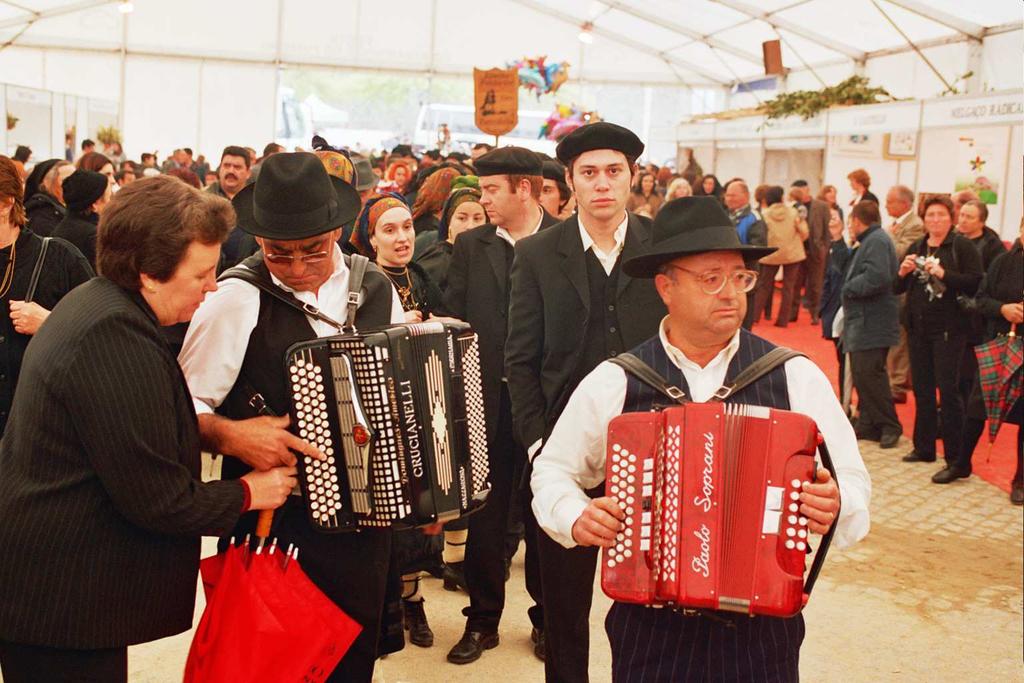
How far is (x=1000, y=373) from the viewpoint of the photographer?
264 inches

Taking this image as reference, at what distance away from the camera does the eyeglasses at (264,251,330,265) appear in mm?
2871

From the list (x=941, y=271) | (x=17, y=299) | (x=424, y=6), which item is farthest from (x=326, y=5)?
(x=17, y=299)

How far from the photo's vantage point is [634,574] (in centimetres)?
228

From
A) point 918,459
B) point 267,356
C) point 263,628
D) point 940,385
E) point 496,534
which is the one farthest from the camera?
point 918,459

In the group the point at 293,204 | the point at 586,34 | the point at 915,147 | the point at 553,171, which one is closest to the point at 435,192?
the point at 553,171

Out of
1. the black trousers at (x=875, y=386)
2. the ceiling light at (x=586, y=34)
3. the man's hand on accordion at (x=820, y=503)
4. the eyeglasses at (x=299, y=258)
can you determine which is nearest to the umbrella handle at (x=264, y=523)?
the eyeglasses at (x=299, y=258)

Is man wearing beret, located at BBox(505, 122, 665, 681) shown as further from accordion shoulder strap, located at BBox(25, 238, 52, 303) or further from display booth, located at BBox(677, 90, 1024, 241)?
display booth, located at BBox(677, 90, 1024, 241)

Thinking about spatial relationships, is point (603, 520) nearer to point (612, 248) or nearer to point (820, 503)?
point (820, 503)

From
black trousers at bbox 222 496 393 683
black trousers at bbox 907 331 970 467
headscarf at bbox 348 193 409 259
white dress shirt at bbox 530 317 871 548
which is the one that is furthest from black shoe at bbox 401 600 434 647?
black trousers at bbox 907 331 970 467

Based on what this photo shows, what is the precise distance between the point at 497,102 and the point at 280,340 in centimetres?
525

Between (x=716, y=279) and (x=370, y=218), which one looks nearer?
(x=716, y=279)

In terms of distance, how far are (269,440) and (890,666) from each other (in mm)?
3193

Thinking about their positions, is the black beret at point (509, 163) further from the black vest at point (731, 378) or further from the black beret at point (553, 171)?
the black vest at point (731, 378)

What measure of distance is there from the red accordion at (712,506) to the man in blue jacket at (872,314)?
6363 millimetres
